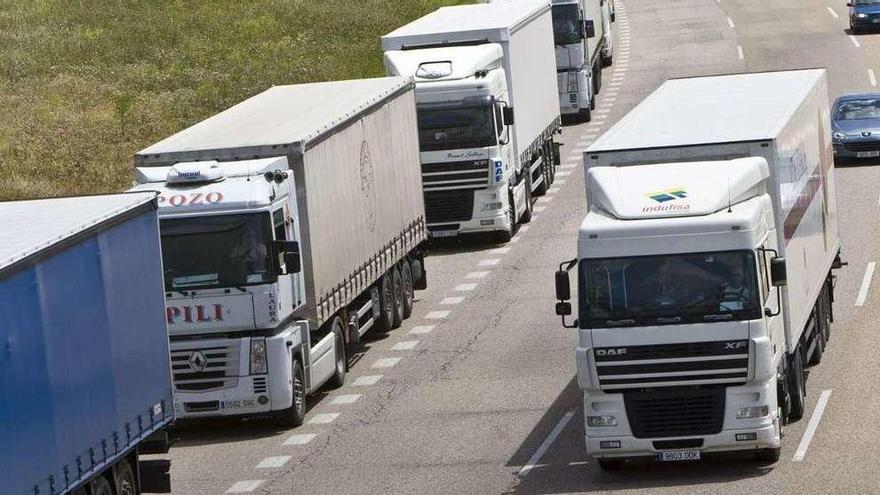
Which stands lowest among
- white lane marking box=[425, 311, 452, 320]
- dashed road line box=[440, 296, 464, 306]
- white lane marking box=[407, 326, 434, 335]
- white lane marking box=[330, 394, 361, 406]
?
white lane marking box=[330, 394, 361, 406]

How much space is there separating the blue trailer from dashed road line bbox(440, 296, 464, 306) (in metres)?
12.7

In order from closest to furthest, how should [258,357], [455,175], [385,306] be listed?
[258,357]
[385,306]
[455,175]

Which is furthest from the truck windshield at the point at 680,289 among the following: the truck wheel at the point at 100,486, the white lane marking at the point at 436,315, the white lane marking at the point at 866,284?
the white lane marking at the point at 436,315

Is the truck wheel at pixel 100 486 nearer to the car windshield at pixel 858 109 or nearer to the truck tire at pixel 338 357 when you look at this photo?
the truck tire at pixel 338 357

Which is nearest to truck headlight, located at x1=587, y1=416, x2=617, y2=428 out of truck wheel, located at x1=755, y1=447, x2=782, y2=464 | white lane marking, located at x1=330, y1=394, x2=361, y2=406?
truck wheel, located at x1=755, y1=447, x2=782, y2=464

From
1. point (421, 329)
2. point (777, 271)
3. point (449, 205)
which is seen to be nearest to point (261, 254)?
point (777, 271)

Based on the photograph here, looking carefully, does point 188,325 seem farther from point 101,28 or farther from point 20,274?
point 101,28

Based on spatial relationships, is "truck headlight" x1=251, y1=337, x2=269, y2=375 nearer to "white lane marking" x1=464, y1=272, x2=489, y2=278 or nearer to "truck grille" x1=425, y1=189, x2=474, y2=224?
"white lane marking" x1=464, y1=272, x2=489, y2=278

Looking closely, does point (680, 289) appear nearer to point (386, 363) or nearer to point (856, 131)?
point (386, 363)

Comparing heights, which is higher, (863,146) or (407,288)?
(863,146)

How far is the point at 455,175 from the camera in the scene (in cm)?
3747

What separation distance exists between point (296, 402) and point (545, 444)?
388 cm

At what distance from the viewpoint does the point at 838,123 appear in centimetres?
4400

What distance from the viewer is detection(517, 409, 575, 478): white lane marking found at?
22047mm
